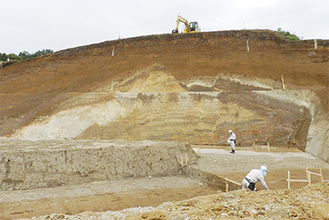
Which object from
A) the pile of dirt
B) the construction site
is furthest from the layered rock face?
the pile of dirt

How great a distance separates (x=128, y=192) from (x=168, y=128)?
9.05 meters

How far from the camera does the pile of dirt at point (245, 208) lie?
14.5 ft

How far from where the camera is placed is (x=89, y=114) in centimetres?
1709

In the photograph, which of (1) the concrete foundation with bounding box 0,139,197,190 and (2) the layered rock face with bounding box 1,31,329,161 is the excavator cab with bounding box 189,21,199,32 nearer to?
(2) the layered rock face with bounding box 1,31,329,161

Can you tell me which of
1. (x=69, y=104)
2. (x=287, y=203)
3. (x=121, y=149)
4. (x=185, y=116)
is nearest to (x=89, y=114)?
(x=69, y=104)

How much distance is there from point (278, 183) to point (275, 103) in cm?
956

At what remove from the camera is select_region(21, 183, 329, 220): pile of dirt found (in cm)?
441

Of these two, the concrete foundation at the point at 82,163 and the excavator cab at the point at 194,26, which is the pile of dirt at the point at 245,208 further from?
the excavator cab at the point at 194,26

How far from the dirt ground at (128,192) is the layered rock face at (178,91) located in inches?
197

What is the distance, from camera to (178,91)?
59.8 feet

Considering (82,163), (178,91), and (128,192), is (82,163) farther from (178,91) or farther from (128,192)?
→ (178,91)

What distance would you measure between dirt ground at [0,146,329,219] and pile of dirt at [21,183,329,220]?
0.12m

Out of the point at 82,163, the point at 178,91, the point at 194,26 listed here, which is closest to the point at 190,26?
the point at 194,26

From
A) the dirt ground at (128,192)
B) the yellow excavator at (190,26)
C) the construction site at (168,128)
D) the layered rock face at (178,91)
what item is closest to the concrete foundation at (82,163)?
the construction site at (168,128)
